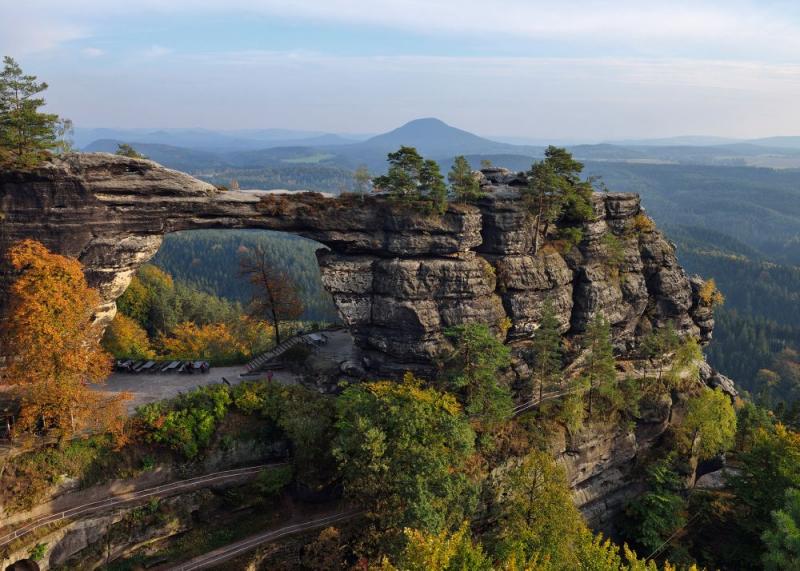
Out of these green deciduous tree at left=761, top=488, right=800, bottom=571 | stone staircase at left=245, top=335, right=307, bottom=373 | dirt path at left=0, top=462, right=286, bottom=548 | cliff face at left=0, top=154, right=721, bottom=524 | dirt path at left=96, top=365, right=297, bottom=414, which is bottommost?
green deciduous tree at left=761, top=488, right=800, bottom=571

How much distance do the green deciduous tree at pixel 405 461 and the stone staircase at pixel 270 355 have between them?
51.2 ft

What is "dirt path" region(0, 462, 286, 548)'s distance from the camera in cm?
2839

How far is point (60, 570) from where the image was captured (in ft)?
92.7

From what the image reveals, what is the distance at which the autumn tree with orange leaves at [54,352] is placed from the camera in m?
28.4

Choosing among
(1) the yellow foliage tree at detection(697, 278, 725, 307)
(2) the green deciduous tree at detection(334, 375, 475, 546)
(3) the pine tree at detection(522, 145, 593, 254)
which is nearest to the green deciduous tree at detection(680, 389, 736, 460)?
(1) the yellow foliage tree at detection(697, 278, 725, 307)

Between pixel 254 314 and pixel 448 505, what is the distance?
1106 inches

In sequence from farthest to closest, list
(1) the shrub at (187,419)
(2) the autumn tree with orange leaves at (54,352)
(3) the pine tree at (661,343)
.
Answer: (3) the pine tree at (661,343)
(1) the shrub at (187,419)
(2) the autumn tree with orange leaves at (54,352)

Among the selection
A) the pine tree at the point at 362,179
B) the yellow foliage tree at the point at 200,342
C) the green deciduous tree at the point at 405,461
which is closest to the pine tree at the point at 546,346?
the green deciduous tree at the point at 405,461

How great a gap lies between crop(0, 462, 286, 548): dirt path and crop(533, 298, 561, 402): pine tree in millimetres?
21498

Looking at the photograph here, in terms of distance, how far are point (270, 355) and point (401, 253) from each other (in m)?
16.2

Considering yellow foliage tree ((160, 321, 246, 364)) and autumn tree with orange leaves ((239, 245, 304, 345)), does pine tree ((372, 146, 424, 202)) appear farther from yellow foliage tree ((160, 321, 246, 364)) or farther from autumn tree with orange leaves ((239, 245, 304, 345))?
yellow foliage tree ((160, 321, 246, 364))

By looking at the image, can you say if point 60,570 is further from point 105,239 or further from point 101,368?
point 105,239

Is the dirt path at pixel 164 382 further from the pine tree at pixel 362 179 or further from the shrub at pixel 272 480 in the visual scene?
the pine tree at pixel 362 179

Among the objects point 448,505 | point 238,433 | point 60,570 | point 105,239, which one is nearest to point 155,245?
point 105,239
